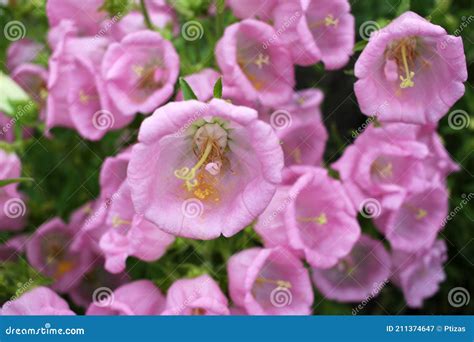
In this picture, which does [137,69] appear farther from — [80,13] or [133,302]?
[133,302]

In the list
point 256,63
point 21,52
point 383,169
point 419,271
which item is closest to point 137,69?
point 256,63

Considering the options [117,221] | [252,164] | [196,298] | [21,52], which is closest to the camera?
[252,164]

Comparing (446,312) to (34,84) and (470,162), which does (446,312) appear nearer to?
(470,162)

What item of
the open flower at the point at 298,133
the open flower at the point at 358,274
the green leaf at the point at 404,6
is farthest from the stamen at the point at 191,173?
the open flower at the point at 358,274

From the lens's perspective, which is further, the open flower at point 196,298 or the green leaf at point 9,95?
the green leaf at point 9,95

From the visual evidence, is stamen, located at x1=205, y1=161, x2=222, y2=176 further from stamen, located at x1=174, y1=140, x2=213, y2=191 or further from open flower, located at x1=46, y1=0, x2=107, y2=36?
open flower, located at x1=46, y1=0, x2=107, y2=36

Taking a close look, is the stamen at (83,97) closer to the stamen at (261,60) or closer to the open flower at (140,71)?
the open flower at (140,71)

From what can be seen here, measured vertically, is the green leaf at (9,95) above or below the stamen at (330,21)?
→ below
